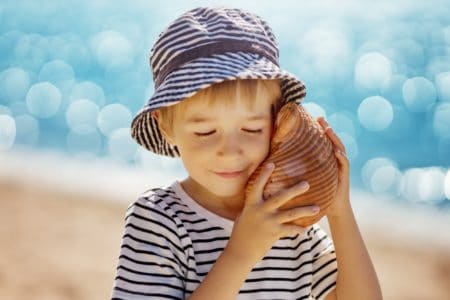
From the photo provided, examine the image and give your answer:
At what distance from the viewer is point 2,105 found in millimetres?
14109


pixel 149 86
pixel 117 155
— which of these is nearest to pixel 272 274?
pixel 117 155

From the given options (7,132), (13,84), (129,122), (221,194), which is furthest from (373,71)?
(221,194)

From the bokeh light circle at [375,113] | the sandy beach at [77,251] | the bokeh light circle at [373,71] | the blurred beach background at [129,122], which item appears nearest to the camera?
the sandy beach at [77,251]

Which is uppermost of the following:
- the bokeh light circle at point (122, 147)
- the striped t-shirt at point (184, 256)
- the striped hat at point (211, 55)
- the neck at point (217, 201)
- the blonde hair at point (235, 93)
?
the bokeh light circle at point (122, 147)

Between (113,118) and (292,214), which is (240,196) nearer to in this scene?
(292,214)

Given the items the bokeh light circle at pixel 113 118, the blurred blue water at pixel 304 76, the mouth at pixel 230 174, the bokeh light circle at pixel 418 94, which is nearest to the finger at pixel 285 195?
the mouth at pixel 230 174

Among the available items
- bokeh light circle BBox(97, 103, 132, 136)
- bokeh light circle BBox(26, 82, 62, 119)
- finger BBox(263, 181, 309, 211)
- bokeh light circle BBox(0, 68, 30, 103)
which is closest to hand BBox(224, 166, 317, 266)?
finger BBox(263, 181, 309, 211)

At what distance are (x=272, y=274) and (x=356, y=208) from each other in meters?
6.51

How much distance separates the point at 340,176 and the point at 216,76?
0.52 metres

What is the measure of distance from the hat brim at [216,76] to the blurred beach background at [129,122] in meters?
3.61

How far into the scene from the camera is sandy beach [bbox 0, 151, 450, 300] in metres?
5.93

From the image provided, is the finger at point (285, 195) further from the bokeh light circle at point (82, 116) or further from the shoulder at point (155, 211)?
the bokeh light circle at point (82, 116)

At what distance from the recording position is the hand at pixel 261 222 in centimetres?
218

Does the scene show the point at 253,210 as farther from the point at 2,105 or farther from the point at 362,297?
the point at 2,105
